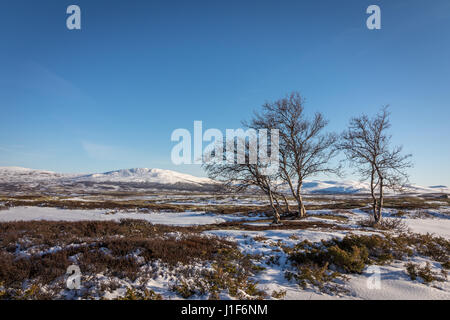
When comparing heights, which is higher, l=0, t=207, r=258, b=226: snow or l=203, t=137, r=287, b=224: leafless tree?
l=203, t=137, r=287, b=224: leafless tree

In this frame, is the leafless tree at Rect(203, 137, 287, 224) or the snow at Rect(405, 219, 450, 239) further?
the leafless tree at Rect(203, 137, 287, 224)

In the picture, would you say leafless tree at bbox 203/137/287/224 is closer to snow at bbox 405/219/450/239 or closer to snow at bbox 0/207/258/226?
snow at bbox 0/207/258/226

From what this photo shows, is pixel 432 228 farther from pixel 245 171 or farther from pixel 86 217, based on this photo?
pixel 86 217

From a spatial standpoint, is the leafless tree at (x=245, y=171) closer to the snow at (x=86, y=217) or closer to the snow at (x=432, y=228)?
the snow at (x=86, y=217)

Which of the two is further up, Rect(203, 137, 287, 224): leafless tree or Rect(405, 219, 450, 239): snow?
Rect(203, 137, 287, 224): leafless tree

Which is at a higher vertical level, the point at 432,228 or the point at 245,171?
the point at 245,171

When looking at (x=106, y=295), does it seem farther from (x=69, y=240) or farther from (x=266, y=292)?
(x=69, y=240)

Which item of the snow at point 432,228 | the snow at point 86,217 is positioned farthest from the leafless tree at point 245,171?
the snow at point 432,228

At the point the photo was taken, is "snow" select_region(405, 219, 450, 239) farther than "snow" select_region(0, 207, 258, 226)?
No

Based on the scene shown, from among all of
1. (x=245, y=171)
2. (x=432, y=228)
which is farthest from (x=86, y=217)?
(x=432, y=228)

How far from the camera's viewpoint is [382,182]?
1672 cm

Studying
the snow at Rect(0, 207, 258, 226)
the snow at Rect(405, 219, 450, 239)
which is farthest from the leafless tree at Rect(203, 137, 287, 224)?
the snow at Rect(405, 219, 450, 239)
